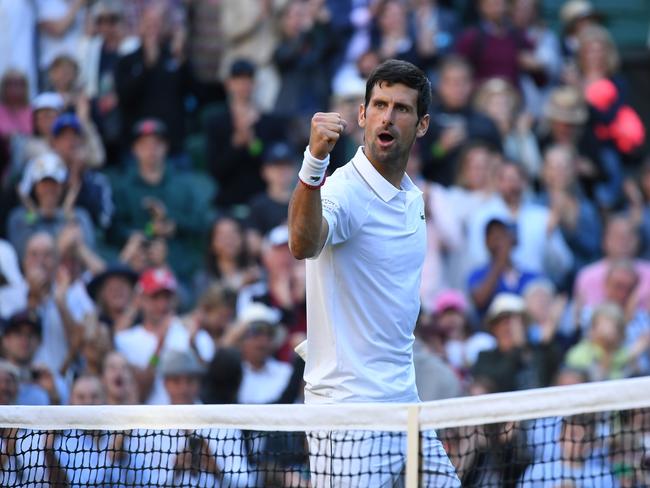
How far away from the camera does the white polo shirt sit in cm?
583

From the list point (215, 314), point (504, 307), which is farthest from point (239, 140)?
point (504, 307)

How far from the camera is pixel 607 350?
448 inches

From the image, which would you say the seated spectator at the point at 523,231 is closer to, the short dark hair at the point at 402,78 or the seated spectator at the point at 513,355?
the seated spectator at the point at 513,355

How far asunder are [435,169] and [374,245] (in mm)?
7690

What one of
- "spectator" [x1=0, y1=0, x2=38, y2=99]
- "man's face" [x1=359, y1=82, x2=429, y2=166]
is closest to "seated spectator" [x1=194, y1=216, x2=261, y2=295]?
"spectator" [x1=0, y1=0, x2=38, y2=99]

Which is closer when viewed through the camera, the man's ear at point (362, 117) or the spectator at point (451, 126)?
the man's ear at point (362, 117)

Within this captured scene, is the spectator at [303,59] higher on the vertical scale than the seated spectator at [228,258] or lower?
higher

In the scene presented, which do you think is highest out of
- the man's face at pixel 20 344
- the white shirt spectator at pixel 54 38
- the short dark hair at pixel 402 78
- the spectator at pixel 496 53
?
the spectator at pixel 496 53

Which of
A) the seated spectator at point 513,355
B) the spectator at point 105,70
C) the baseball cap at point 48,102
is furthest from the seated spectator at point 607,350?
the baseball cap at point 48,102

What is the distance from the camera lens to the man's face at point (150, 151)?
12719 mm

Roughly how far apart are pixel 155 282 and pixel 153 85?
9.76 feet

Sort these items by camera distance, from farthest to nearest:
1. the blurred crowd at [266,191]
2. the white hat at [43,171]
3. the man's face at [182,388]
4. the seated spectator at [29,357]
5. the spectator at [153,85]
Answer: the spectator at [153,85] < the white hat at [43,171] < the blurred crowd at [266,191] < the seated spectator at [29,357] < the man's face at [182,388]

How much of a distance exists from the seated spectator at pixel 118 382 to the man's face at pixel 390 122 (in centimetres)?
468

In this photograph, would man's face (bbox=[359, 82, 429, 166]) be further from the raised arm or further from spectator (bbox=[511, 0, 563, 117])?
spectator (bbox=[511, 0, 563, 117])
